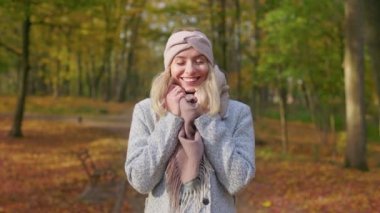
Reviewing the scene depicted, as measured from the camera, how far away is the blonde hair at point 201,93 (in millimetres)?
2465

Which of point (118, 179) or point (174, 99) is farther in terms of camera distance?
point (118, 179)

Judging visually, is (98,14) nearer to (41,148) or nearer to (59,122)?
(41,148)

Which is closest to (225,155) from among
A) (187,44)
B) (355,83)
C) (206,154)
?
(206,154)

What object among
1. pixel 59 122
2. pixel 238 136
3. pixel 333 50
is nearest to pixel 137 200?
pixel 238 136

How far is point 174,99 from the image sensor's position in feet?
8.10

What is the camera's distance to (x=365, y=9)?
1195 centimetres

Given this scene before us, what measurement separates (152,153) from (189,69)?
46 centimetres

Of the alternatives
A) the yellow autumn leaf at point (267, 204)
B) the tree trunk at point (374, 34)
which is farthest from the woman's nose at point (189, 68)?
the tree trunk at point (374, 34)

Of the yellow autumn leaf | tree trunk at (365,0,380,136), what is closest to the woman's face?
the yellow autumn leaf

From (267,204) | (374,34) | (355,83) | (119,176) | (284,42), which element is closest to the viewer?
(267,204)

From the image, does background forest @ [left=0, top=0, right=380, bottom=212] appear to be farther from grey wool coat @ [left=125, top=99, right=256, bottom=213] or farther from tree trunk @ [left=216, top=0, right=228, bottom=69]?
grey wool coat @ [left=125, top=99, right=256, bottom=213]

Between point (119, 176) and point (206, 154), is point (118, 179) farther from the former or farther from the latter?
point (206, 154)

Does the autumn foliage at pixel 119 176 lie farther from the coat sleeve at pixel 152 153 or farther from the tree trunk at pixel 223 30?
the tree trunk at pixel 223 30

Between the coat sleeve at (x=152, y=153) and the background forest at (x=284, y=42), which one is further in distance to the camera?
the background forest at (x=284, y=42)
